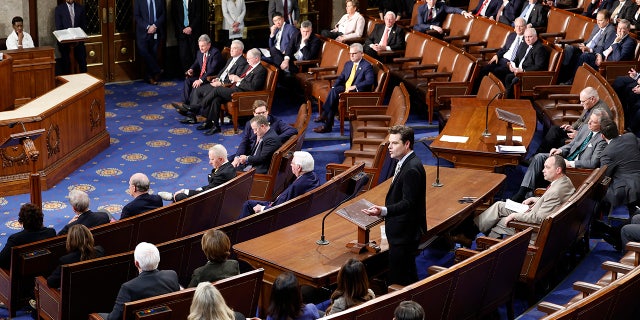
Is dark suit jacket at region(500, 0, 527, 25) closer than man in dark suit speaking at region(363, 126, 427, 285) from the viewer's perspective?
No

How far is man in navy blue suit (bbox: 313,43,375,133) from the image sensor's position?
10352 millimetres

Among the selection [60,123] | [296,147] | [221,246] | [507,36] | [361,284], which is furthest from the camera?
[507,36]

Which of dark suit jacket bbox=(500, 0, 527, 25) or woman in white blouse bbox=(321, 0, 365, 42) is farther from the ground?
dark suit jacket bbox=(500, 0, 527, 25)

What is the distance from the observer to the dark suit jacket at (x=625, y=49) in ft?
34.4

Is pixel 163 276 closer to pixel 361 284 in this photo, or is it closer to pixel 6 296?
pixel 361 284

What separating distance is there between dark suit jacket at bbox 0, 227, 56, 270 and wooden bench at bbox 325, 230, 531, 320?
7.82ft

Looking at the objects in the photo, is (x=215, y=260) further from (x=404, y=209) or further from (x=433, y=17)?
(x=433, y=17)

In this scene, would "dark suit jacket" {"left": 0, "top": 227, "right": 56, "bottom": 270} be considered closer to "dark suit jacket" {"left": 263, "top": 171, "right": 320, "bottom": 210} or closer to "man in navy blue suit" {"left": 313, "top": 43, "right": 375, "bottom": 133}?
"dark suit jacket" {"left": 263, "top": 171, "right": 320, "bottom": 210}

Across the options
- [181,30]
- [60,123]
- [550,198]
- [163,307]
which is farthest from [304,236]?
[181,30]

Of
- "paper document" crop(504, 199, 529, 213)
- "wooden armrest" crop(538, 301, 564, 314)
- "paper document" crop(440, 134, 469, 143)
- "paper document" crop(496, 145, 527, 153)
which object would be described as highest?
"paper document" crop(496, 145, 527, 153)

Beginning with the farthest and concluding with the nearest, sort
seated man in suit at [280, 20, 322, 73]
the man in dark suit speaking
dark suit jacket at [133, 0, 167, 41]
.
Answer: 1. dark suit jacket at [133, 0, 167, 41]
2. seated man in suit at [280, 20, 322, 73]
3. the man in dark suit speaking

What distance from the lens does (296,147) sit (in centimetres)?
855

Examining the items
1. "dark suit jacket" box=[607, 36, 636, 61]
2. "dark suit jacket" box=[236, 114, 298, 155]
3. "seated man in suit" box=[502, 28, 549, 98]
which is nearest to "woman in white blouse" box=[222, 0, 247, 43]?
"seated man in suit" box=[502, 28, 549, 98]

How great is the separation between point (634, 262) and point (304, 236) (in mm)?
2095
